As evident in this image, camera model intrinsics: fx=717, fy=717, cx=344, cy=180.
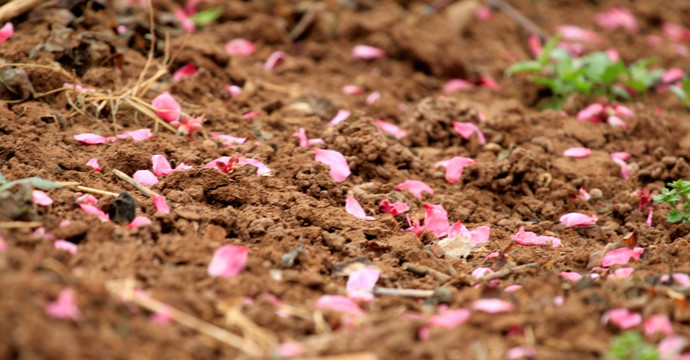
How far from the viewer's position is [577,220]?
2.60 meters

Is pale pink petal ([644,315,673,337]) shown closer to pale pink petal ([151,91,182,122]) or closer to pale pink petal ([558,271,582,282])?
pale pink petal ([558,271,582,282])

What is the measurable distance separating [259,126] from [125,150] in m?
0.61

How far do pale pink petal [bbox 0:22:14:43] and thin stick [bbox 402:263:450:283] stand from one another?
194 cm

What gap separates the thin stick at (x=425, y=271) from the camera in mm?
2125

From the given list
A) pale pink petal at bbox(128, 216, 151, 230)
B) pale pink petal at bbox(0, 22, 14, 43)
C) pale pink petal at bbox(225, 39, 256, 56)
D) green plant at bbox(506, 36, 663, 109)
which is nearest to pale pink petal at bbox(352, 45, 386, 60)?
pale pink petal at bbox(225, 39, 256, 56)

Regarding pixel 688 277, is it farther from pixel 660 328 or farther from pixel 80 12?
pixel 80 12

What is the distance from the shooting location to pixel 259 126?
2.90m

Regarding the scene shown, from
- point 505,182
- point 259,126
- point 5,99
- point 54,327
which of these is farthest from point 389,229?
point 5,99

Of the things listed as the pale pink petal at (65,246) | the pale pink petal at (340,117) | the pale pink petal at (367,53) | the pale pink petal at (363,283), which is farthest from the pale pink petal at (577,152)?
the pale pink petal at (65,246)

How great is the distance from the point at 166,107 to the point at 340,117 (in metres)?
0.71

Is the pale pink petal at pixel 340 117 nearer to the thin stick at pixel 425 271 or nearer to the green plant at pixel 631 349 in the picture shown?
the thin stick at pixel 425 271

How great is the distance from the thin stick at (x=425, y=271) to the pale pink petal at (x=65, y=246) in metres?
0.94

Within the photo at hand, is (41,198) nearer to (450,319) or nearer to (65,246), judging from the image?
(65,246)

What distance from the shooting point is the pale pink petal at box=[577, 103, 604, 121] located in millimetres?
3332
